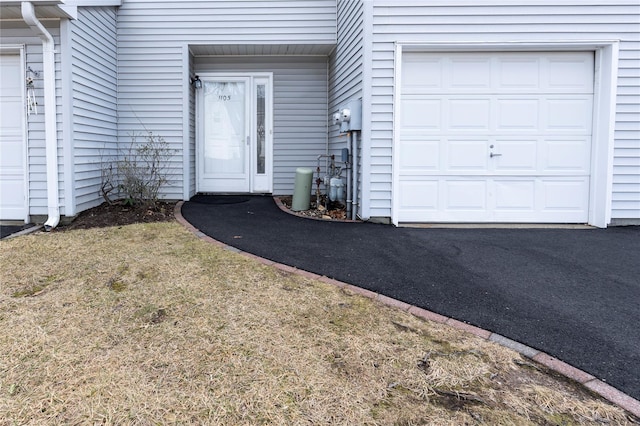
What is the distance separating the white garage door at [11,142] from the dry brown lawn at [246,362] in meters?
2.67

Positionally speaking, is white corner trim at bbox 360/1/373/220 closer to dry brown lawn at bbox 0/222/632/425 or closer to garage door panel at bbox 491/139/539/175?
garage door panel at bbox 491/139/539/175

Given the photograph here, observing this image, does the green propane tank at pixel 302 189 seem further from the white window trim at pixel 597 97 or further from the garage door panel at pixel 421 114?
the garage door panel at pixel 421 114

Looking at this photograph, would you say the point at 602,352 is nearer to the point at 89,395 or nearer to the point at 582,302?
the point at 582,302

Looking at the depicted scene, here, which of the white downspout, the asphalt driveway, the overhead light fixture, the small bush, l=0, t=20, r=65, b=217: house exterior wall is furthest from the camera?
the overhead light fixture

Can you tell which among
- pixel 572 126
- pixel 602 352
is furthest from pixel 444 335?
pixel 572 126

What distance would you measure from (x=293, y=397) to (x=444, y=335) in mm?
1024

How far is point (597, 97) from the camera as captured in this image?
546cm

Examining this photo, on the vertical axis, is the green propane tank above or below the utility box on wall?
below

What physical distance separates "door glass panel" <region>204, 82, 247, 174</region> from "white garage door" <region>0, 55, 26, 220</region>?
3016 millimetres

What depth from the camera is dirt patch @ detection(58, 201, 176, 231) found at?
210 inches

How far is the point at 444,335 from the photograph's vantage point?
241 cm

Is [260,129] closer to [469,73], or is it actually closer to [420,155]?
[420,155]

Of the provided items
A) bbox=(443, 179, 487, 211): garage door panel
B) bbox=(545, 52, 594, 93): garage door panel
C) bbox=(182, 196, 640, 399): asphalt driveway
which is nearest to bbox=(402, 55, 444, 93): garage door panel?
bbox=(443, 179, 487, 211): garage door panel

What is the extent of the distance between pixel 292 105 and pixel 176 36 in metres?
2.25
